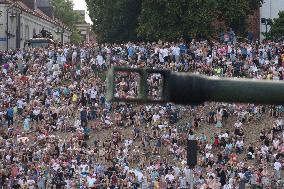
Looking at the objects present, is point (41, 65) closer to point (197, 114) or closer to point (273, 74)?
point (197, 114)

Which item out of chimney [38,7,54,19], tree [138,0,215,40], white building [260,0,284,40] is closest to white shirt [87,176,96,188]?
tree [138,0,215,40]

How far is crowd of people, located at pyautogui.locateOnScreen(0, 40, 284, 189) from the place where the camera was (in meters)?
32.5

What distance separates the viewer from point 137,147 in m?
36.7

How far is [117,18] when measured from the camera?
2223 inches

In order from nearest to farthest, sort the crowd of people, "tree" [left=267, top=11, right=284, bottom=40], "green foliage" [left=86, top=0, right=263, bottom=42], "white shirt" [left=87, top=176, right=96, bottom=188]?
"white shirt" [left=87, top=176, right=96, bottom=188] → the crowd of people → "green foliage" [left=86, top=0, right=263, bottom=42] → "tree" [left=267, top=11, right=284, bottom=40]

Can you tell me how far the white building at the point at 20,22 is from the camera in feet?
223

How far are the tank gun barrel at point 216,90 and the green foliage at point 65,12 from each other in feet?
386

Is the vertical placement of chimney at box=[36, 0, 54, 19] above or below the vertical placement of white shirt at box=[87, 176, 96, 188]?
above

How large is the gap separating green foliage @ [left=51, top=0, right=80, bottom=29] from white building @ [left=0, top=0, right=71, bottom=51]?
1588 cm

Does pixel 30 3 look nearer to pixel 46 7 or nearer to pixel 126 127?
pixel 46 7

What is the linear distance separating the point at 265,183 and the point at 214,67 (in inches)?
384

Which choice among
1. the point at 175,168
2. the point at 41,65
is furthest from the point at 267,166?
the point at 41,65

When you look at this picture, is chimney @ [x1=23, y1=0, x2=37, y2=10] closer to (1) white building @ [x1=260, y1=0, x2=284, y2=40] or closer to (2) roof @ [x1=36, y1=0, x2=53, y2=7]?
(2) roof @ [x1=36, y1=0, x2=53, y2=7]

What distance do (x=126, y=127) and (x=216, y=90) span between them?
35775 mm
